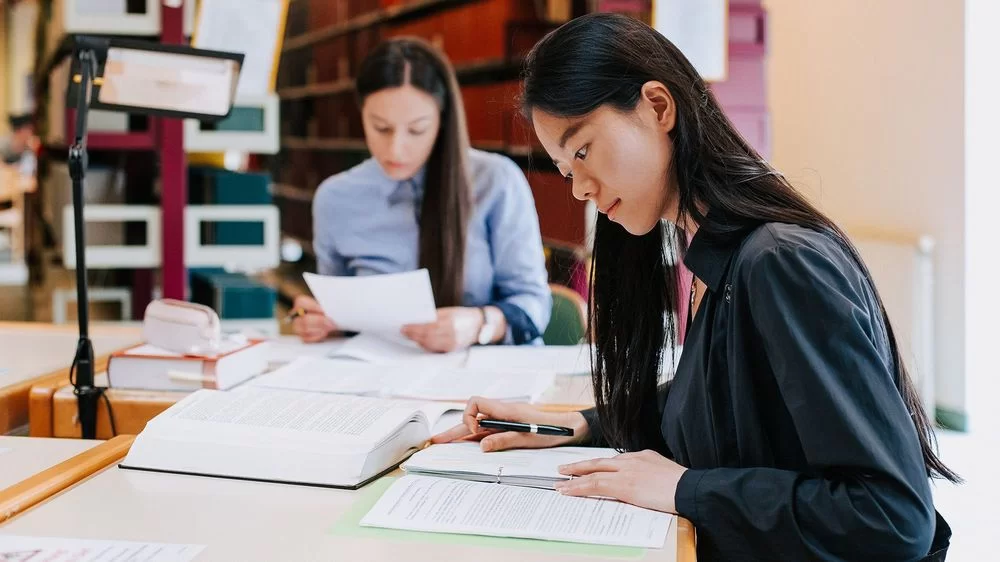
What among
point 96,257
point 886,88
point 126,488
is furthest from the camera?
point 886,88

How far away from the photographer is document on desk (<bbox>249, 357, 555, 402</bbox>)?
5.32ft

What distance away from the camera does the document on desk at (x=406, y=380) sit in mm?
1622

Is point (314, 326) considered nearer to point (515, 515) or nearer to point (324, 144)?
point (515, 515)

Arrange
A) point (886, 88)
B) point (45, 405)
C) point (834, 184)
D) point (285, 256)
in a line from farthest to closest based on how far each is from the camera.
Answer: point (285, 256) < point (834, 184) < point (886, 88) < point (45, 405)

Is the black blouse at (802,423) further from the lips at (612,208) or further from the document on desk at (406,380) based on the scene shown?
the document on desk at (406,380)

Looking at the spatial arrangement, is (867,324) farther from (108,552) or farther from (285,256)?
(285,256)

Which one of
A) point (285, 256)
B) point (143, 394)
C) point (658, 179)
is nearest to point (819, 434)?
point (658, 179)

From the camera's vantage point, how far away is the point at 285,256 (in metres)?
6.38

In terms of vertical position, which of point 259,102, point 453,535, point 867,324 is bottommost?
point 453,535

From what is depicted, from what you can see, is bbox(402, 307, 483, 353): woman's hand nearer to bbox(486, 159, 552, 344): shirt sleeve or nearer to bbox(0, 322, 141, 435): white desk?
bbox(486, 159, 552, 344): shirt sleeve

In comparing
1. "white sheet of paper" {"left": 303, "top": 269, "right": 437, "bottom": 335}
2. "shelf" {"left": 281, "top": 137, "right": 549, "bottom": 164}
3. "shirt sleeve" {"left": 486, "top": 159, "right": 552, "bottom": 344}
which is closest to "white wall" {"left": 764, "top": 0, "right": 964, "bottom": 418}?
"shelf" {"left": 281, "top": 137, "right": 549, "bottom": 164}

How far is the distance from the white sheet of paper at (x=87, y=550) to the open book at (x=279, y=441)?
22 cm

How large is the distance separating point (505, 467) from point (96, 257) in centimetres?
215

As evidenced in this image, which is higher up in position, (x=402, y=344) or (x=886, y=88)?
(x=886, y=88)
